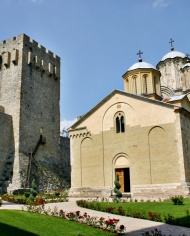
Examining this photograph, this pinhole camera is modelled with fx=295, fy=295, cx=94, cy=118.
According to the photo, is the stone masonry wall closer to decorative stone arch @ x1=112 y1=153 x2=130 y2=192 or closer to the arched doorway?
decorative stone arch @ x1=112 y1=153 x2=130 y2=192

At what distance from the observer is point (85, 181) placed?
22.1 meters

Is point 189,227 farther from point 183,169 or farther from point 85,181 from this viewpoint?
point 85,181

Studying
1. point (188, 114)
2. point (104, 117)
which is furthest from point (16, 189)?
point (188, 114)

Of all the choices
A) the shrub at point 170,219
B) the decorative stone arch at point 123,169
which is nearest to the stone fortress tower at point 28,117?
the decorative stone arch at point 123,169

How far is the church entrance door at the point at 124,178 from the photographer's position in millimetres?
20859

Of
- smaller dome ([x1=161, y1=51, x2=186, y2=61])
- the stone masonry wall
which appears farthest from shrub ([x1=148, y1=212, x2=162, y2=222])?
smaller dome ([x1=161, y1=51, x2=186, y2=61])

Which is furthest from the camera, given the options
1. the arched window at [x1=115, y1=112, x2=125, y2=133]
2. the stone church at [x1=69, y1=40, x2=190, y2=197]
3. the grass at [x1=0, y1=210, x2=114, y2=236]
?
the arched window at [x1=115, y1=112, x2=125, y2=133]

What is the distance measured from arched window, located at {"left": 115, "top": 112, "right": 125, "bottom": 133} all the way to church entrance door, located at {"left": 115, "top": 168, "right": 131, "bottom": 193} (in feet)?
9.22

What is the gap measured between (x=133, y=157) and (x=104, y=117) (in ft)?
13.3

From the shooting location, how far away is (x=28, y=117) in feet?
94.7

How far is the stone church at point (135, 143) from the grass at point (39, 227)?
32.2ft

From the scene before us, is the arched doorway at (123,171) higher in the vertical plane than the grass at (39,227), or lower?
higher

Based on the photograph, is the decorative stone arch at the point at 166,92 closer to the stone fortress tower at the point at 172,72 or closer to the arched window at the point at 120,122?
the stone fortress tower at the point at 172,72

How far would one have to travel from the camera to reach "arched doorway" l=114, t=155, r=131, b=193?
20781 mm
